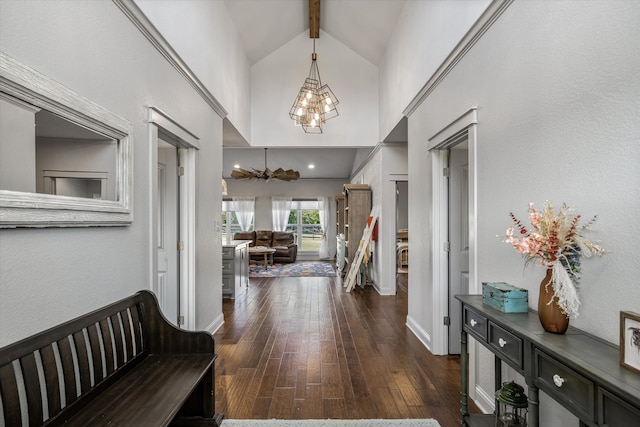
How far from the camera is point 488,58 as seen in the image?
7.72 ft

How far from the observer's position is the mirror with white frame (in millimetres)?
1314

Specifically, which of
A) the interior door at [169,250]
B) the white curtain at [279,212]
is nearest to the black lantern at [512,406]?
the interior door at [169,250]

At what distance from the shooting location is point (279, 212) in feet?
37.3

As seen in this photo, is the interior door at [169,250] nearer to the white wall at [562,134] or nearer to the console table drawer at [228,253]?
the console table drawer at [228,253]

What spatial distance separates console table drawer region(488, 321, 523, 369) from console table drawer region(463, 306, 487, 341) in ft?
0.21

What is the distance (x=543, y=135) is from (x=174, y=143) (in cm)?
290

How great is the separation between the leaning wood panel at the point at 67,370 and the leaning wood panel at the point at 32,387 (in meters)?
0.14

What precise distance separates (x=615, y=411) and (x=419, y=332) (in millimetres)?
2991

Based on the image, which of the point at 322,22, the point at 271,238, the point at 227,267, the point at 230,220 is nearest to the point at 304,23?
the point at 322,22

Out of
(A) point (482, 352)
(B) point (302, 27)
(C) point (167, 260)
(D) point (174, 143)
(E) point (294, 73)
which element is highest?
(B) point (302, 27)

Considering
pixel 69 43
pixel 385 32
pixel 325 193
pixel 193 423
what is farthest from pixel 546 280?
pixel 325 193

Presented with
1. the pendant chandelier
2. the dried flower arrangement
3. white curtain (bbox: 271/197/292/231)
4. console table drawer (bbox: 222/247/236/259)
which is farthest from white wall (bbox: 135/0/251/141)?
white curtain (bbox: 271/197/292/231)

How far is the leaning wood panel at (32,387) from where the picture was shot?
1.32m

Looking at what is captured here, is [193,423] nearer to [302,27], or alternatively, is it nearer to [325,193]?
[302,27]
